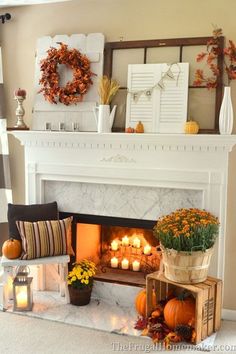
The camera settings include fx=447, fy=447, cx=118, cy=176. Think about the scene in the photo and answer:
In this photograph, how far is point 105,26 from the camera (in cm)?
362

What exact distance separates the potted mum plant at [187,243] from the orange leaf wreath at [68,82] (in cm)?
130

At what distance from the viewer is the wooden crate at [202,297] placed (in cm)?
299

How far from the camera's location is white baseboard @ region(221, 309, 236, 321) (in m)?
3.44

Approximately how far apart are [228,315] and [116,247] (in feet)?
3.56

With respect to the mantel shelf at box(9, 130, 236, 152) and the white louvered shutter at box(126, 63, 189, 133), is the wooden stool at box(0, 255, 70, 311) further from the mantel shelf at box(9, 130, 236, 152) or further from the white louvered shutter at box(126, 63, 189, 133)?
the white louvered shutter at box(126, 63, 189, 133)

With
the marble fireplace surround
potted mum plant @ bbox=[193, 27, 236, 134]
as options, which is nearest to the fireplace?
the marble fireplace surround

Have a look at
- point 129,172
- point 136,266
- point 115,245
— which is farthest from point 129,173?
point 136,266

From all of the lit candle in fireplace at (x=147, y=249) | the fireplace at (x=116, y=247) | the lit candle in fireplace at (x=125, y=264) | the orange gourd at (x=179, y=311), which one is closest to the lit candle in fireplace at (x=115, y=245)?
the fireplace at (x=116, y=247)

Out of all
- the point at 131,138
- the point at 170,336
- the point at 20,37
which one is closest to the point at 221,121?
the point at 131,138

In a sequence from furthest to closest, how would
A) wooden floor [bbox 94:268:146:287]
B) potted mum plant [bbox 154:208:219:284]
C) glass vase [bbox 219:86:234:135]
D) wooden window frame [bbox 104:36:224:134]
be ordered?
wooden floor [bbox 94:268:146:287]
wooden window frame [bbox 104:36:224:134]
glass vase [bbox 219:86:234:135]
potted mum plant [bbox 154:208:219:284]

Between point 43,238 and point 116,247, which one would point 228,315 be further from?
point 43,238

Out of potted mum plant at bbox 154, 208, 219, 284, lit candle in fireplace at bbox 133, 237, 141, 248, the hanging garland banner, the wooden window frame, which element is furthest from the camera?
lit candle in fireplace at bbox 133, 237, 141, 248

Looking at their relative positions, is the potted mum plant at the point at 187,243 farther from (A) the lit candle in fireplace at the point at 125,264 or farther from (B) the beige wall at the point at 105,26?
(A) the lit candle in fireplace at the point at 125,264

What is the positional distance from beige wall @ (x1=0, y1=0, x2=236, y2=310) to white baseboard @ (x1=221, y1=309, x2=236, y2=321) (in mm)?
36
